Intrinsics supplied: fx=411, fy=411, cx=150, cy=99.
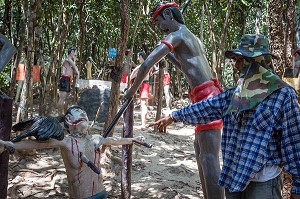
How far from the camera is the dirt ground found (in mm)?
5336

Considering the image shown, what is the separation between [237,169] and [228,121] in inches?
13.4

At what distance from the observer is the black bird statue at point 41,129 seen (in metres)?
3.04

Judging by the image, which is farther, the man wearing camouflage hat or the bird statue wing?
the bird statue wing

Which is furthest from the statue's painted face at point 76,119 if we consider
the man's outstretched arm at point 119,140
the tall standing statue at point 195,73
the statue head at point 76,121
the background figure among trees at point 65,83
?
the background figure among trees at point 65,83

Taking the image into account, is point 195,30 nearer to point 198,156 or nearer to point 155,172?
point 155,172

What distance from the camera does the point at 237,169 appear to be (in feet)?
8.52

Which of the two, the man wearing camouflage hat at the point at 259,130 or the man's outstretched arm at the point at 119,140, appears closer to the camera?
the man wearing camouflage hat at the point at 259,130

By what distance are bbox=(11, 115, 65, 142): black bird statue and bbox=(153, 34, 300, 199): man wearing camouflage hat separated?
1317 millimetres

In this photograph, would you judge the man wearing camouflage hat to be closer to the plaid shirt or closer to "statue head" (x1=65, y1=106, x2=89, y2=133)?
the plaid shirt

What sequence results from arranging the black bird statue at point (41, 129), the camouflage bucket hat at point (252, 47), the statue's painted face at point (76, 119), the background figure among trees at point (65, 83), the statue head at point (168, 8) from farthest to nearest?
1. the background figure among trees at point (65, 83)
2. the statue head at point (168, 8)
3. the statue's painted face at point (76, 119)
4. the black bird statue at point (41, 129)
5. the camouflage bucket hat at point (252, 47)

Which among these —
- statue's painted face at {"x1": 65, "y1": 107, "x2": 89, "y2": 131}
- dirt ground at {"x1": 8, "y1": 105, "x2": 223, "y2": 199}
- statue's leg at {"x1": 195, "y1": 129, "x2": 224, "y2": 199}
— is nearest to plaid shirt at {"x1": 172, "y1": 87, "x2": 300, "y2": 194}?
statue's leg at {"x1": 195, "y1": 129, "x2": 224, "y2": 199}

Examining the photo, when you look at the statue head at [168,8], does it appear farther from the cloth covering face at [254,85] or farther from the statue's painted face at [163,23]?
the cloth covering face at [254,85]

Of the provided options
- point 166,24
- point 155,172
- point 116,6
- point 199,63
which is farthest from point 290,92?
point 116,6

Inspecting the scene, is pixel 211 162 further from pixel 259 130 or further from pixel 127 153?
pixel 259 130
